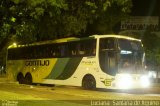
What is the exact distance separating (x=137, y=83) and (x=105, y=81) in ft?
6.08

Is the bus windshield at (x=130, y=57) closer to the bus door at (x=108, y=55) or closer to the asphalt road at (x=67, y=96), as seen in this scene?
the bus door at (x=108, y=55)

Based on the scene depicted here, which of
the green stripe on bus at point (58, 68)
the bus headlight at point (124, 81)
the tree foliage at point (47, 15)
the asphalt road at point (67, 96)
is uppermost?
the tree foliage at point (47, 15)

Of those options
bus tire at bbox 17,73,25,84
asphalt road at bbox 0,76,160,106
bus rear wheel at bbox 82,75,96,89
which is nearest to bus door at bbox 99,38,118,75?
bus rear wheel at bbox 82,75,96,89

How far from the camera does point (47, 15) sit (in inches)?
1077

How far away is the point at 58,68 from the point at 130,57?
6.36 metres

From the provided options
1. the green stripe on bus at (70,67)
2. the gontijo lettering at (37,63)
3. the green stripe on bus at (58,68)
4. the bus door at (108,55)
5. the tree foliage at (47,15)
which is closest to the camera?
the bus door at (108,55)

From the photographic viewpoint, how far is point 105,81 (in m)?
25.3

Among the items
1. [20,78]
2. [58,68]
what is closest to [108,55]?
[58,68]

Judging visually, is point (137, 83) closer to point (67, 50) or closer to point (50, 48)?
point (67, 50)

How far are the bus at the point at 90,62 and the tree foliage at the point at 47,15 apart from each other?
4.19 ft

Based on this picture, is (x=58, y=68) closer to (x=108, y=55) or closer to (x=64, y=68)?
(x=64, y=68)

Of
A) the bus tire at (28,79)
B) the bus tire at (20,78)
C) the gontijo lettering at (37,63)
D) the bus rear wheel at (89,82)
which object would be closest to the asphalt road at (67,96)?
the bus rear wheel at (89,82)

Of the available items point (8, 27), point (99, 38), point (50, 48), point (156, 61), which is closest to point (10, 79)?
point (50, 48)

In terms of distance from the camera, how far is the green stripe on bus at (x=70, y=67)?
27.9m
